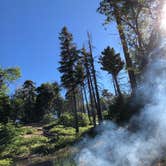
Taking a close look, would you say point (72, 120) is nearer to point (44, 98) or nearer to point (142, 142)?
point (44, 98)

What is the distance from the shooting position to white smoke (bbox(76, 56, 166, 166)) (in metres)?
7.58

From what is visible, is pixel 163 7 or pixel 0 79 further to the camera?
pixel 0 79

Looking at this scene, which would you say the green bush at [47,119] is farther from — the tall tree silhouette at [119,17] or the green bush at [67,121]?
the tall tree silhouette at [119,17]

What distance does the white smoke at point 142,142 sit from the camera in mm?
7578

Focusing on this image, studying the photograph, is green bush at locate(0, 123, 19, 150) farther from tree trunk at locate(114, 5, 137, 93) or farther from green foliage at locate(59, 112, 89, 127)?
green foliage at locate(59, 112, 89, 127)

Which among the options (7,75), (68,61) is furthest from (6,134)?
(68,61)

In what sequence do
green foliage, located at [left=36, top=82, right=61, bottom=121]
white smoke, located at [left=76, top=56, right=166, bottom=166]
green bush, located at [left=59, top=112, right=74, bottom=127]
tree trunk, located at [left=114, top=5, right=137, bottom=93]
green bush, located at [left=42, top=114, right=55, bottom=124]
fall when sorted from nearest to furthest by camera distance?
1. white smoke, located at [left=76, top=56, right=166, bottom=166]
2. tree trunk, located at [left=114, top=5, right=137, bottom=93]
3. green bush, located at [left=59, top=112, right=74, bottom=127]
4. green bush, located at [left=42, top=114, right=55, bottom=124]
5. green foliage, located at [left=36, top=82, right=61, bottom=121]

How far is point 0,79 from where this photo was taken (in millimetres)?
15180

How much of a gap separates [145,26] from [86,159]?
Answer: 29.1 feet

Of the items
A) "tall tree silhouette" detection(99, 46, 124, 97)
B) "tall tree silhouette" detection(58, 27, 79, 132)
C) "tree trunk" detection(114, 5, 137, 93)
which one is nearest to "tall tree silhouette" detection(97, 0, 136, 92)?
"tree trunk" detection(114, 5, 137, 93)

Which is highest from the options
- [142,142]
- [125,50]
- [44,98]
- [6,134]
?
[44,98]

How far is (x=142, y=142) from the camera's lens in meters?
8.34

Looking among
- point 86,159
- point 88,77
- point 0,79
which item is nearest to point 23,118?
point 88,77

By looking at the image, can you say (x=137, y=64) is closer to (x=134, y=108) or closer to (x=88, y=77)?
(x=134, y=108)
